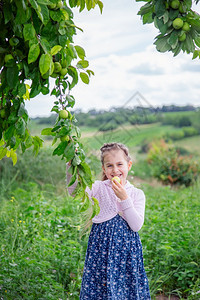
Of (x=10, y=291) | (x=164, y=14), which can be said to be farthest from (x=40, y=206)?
(x=164, y=14)

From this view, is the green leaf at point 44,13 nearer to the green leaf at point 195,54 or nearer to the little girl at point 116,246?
the green leaf at point 195,54

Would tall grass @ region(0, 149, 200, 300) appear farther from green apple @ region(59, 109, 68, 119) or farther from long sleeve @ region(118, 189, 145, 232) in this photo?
green apple @ region(59, 109, 68, 119)

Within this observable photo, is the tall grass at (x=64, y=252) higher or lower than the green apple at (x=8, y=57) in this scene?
lower

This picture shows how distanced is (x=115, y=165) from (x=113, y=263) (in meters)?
0.58

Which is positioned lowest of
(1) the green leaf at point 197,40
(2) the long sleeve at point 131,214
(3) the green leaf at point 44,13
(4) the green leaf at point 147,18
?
(2) the long sleeve at point 131,214

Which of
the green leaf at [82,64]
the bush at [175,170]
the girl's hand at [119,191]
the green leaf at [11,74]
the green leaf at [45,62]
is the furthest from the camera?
the bush at [175,170]

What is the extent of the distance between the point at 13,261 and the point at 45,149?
404 centimetres

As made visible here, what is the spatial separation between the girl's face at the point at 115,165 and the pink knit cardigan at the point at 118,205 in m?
0.09

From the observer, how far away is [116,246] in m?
2.24

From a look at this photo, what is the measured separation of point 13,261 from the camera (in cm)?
279

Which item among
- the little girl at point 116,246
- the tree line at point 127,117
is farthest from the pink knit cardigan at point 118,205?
the tree line at point 127,117

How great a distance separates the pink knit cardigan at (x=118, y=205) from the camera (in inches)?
87.1

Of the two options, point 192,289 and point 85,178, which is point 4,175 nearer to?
point 192,289

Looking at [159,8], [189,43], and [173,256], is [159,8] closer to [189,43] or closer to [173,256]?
[189,43]
